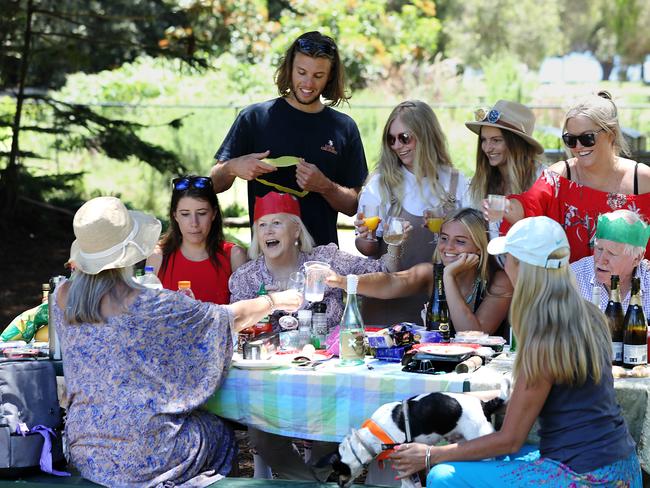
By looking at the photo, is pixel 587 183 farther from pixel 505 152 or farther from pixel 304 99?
pixel 304 99

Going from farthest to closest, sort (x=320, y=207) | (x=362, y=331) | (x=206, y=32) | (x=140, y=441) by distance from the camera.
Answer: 1. (x=206, y=32)
2. (x=320, y=207)
3. (x=362, y=331)
4. (x=140, y=441)

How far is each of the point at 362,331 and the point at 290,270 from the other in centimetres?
91

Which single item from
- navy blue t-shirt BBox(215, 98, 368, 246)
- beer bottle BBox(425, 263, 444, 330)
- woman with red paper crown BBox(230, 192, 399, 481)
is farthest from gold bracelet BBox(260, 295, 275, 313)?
navy blue t-shirt BBox(215, 98, 368, 246)

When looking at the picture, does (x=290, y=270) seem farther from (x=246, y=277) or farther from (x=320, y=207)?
(x=320, y=207)

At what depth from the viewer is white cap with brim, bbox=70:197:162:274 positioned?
3.86 meters

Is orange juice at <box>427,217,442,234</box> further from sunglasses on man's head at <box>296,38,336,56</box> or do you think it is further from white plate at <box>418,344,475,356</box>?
sunglasses on man's head at <box>296,38,336,56</box>

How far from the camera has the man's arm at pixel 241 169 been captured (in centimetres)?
547

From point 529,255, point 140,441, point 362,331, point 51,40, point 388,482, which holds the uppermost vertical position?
point 51,40

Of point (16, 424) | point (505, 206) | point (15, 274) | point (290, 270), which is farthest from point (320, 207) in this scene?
point (15, 274)

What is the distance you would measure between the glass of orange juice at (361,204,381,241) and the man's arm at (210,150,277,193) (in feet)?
1.85

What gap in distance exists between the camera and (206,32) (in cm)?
1248

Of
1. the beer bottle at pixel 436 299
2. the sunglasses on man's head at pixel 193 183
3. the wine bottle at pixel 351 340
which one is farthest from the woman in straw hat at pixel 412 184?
the wine bottle at pixel 351 340

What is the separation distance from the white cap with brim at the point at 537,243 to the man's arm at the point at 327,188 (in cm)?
215

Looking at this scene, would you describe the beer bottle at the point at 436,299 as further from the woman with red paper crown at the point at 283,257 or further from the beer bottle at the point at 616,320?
the beer bottle at the point at 616,320
